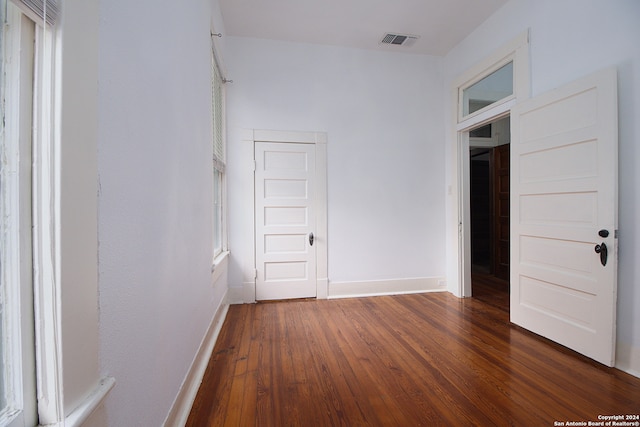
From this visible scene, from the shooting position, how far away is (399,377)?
76.4 inches

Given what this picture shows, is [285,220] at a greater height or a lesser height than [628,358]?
greater

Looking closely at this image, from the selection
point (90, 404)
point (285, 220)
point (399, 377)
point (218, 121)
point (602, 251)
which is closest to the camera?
point (90, 404)

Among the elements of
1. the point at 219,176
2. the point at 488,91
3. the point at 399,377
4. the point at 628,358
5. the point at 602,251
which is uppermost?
the point at 488,91

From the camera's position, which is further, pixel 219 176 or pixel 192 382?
pixel 219 176

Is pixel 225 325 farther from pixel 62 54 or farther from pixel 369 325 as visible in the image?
pixel 62 54

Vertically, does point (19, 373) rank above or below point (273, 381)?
above

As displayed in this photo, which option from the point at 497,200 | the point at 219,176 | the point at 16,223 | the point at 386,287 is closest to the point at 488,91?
the point at 497,200

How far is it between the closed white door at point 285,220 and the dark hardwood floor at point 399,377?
67cm

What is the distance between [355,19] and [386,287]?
11.1 ft

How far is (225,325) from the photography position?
2855 millimetres

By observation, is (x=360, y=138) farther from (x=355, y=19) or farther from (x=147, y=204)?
(x=147, y=204)

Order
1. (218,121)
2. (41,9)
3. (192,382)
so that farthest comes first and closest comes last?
(218,121), (192,382), (41,9)

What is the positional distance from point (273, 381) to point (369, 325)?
4.07ft

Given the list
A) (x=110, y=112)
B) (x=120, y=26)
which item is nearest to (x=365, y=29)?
(x=120, y=26)
